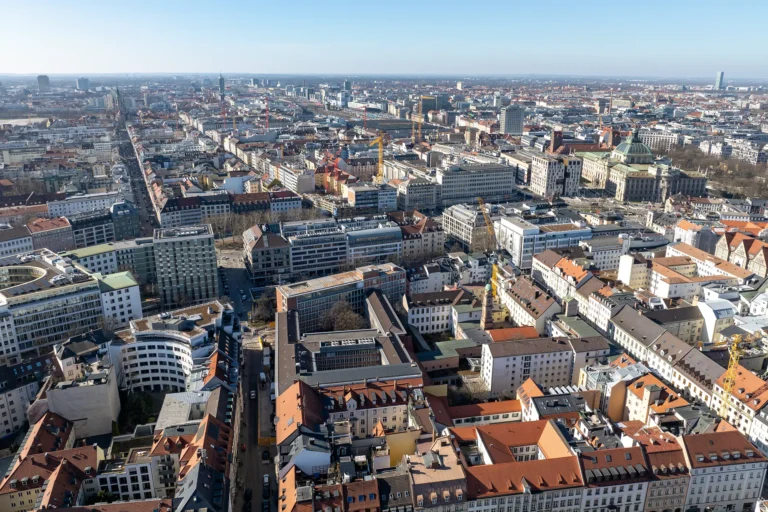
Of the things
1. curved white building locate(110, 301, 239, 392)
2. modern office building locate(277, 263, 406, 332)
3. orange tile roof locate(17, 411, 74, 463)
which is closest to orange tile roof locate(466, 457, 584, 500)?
curved white building locate(110, 301, 239, 392)

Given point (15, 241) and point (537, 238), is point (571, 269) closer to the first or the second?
point (537, 238)

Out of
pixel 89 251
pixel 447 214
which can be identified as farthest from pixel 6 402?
pixel 447 214

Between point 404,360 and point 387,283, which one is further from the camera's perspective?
point 387,283

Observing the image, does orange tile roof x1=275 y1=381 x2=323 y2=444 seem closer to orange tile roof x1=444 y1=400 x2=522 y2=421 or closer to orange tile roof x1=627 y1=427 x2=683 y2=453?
orange tile roof x1=444 y1=400 x2=522 y2=421

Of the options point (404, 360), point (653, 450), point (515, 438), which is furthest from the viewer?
point (404, 360)

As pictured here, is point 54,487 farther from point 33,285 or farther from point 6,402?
point 33,285
